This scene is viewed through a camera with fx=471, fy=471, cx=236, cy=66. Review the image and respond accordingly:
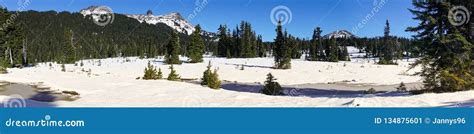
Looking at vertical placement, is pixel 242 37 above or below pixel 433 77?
above

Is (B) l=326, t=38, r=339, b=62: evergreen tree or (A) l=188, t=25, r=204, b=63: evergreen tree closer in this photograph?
(A) l=188, t=25, r=204, b=63: evergreen tree

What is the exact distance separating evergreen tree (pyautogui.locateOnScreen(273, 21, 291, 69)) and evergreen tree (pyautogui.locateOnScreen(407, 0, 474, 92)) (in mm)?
46847

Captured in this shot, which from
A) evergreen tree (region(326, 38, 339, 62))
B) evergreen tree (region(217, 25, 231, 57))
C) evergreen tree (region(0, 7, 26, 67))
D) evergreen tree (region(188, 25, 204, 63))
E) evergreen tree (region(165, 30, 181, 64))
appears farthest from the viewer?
evergreen tree (region(217, 25, 231, 57))

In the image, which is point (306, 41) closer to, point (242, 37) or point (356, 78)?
point (242, 37)

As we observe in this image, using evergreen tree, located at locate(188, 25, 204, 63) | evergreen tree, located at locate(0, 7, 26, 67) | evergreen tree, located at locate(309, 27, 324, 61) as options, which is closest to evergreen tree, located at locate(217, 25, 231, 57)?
evergreen tree, located at locate(309, 27, 324, 61)

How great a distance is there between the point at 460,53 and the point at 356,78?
121ft

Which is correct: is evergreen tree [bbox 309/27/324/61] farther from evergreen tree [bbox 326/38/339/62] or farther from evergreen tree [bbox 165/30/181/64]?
evergreen tree [bbox 165/30/181/64]

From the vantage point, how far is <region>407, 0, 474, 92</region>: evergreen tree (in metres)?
24.2

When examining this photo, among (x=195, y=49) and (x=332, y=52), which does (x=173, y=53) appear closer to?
(x=195, y=49)

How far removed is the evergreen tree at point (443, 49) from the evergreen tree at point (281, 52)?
1844 inches

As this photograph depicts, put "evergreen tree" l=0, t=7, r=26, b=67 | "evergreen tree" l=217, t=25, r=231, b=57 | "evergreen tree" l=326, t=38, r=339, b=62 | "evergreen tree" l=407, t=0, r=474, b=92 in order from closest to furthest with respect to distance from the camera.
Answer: "evergreen tree" l=407, t=0, r=474, b=92
"evergreen tree" l=0, t=7, r=26, b=67
"evergreen tree" l=326, t=38, r=339, b=62
"evergreen tree" l=217, t=25, r=231, b=57

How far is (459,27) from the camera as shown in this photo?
2545 centimetres

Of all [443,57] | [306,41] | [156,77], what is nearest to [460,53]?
[443,57]

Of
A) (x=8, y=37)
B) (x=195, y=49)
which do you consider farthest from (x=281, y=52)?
(x=8, y=37)
